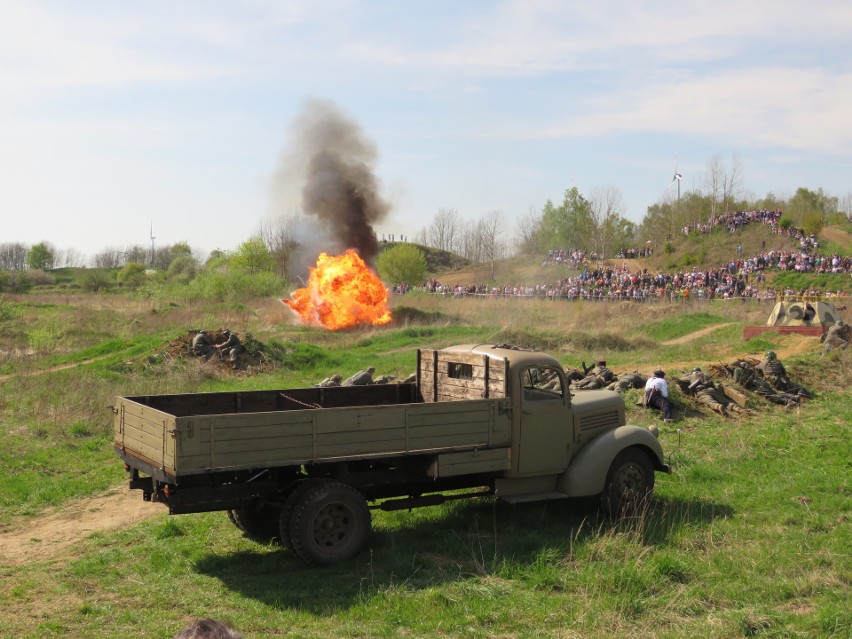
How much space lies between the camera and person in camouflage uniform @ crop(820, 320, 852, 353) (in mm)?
24250

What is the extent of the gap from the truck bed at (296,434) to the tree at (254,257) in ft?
192

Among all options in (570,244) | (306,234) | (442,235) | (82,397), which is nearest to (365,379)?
(82,397)

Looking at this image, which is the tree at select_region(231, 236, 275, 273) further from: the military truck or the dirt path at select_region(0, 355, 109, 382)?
the military truck

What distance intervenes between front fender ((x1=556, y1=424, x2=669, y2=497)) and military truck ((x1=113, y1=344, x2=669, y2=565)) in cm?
2

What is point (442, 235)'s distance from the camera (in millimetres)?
120812

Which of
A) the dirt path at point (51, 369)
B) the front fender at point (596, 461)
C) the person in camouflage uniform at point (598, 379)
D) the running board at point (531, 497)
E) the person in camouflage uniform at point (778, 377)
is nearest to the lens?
the running board at point (531, 497)

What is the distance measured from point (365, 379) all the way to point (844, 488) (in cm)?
1069

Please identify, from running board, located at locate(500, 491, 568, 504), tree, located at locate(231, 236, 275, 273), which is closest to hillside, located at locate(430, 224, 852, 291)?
tree, located at locate(231, 236, 275, 273)

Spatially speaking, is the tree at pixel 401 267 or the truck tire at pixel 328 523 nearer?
the truck tire at pixel 328 523

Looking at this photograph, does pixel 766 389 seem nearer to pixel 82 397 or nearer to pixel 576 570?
pixel 576 570

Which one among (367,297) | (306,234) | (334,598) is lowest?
(334,598)

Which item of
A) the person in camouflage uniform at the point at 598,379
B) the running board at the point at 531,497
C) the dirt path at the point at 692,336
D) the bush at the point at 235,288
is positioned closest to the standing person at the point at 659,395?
the person in camouflage uniform at the point at 598,379

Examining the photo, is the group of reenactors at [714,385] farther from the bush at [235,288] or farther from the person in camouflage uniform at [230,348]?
the bush at [235,288]

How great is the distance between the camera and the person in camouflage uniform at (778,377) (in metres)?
20.2
